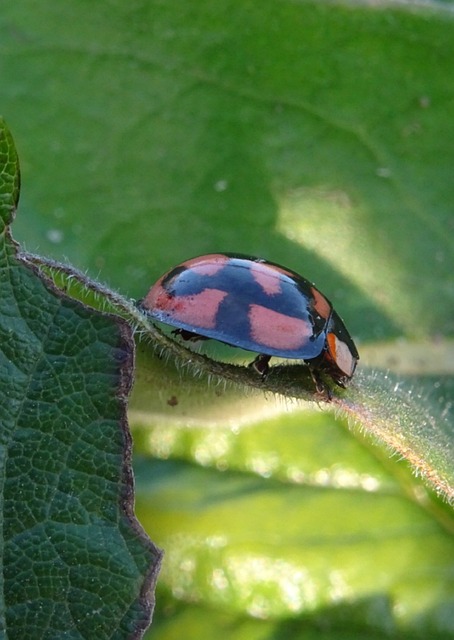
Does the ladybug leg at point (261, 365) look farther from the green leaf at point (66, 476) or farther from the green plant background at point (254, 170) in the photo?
the green plant background at point (254, 170)

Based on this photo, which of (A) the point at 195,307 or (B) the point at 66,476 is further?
(A) the point at 195,307

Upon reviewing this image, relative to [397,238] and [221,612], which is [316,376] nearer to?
[221,612]

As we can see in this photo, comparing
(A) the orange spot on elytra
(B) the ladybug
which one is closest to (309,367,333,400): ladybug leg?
(B) the ladybug

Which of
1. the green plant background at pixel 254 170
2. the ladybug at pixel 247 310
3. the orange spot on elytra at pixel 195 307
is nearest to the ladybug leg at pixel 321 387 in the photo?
the ladybug at pixel 247 310

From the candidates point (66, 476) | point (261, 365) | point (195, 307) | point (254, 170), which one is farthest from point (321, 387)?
point (254, 170)

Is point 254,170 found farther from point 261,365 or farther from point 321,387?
point 321,387

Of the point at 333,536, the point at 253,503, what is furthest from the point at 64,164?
the point at 333,536
